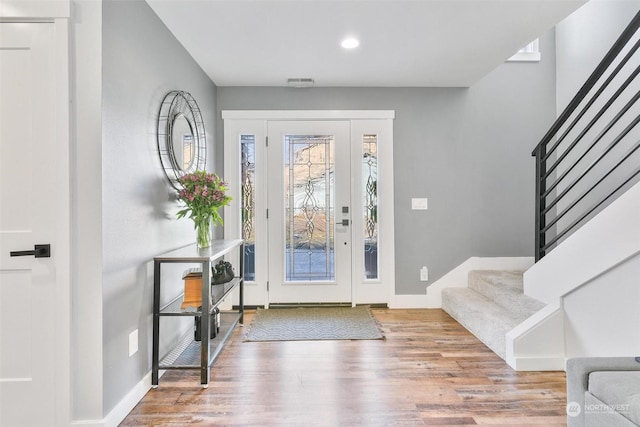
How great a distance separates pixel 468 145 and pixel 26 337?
4.07m

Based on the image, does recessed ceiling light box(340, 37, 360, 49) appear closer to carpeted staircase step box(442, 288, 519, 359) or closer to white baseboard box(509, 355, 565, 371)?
carpeted staircase step box(442, 288, 519, 359)

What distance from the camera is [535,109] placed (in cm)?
394

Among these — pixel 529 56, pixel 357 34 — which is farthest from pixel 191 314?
pixel 529 56

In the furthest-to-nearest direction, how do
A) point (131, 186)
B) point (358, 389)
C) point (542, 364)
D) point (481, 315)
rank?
point (481, 315) < point (542, 364) < point (358, 389) < point (131, 186)

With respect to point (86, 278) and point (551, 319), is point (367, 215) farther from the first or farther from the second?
point (86, 278)

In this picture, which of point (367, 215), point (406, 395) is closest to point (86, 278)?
point (406, 395)

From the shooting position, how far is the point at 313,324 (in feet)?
11.2

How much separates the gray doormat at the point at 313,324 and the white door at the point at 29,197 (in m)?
1.59

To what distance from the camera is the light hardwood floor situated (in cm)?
194

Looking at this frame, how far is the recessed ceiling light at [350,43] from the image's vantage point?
2775mm

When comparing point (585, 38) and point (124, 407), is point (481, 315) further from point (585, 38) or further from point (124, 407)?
point (585, 38)

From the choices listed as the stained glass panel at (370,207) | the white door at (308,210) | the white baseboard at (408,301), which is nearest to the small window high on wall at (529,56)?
the stained glass panel at (370,207)

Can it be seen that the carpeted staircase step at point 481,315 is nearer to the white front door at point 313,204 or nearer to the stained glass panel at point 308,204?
the white front door at point 313,204

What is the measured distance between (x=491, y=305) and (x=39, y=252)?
338 cm
